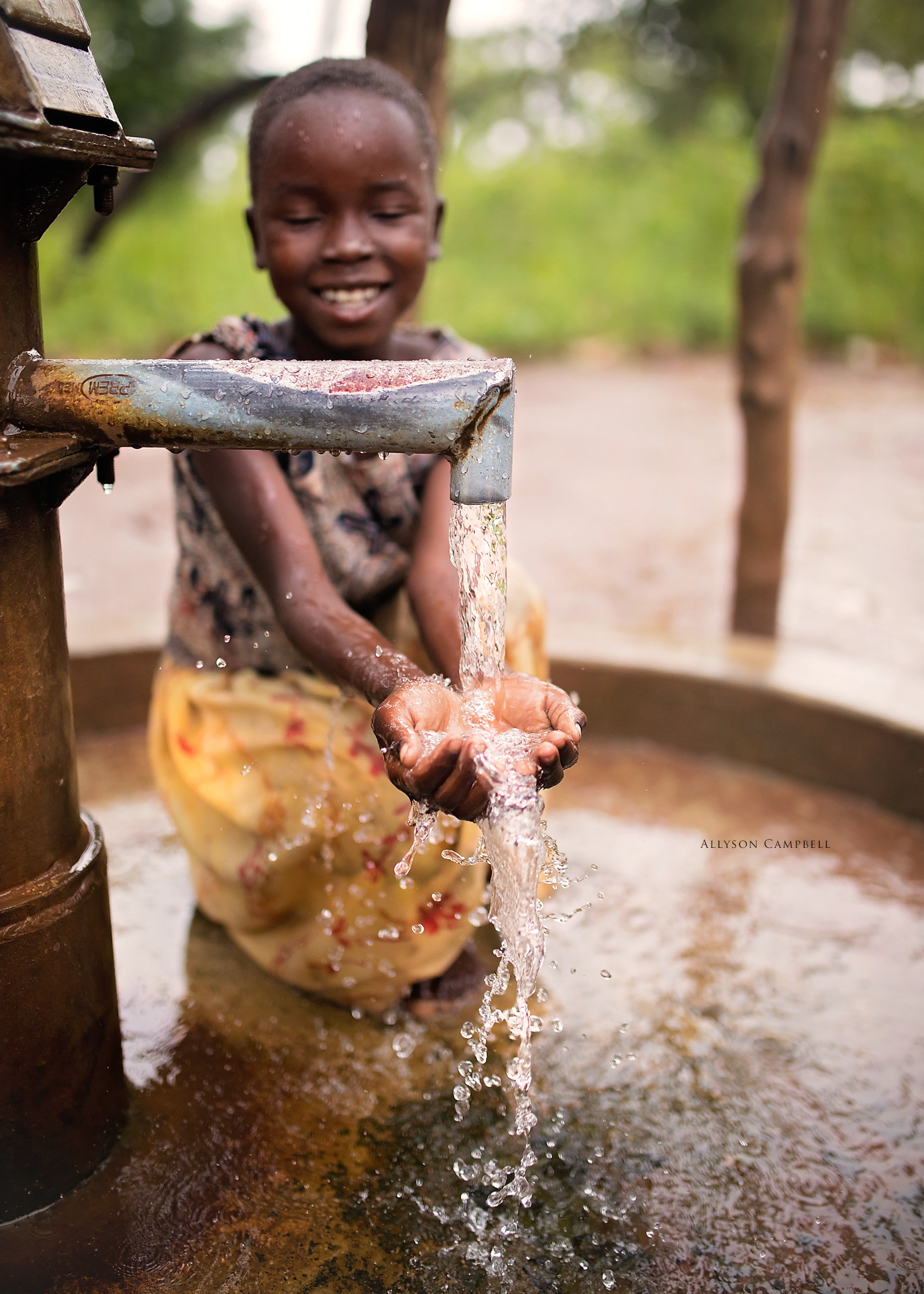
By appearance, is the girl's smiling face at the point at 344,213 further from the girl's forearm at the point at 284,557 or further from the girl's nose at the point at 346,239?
the girl's forearm at the point at 284,557

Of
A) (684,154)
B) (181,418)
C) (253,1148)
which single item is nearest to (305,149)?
(181,418)

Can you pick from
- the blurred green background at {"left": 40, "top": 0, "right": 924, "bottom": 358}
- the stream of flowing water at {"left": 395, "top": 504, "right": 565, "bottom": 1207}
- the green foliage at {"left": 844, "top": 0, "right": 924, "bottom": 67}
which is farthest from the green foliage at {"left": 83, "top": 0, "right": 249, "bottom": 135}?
the stream of flowing water at {"left": 395, "top": 504, "right": 565, "bottom": 1207}

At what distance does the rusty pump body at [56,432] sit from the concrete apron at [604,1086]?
0.79 feet

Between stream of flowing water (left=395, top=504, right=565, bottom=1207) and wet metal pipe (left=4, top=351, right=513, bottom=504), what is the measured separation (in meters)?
0.12

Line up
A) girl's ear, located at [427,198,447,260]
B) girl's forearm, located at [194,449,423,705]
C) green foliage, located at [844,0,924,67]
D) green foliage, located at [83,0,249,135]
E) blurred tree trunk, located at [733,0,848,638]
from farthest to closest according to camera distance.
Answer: green foliage, located at [844,0,924,67] → green foliage, located at [83,0,249,135] → blurred tree trunk, located at [733,0,848,638] → girl's ear, located at [427,198,447,260] → girl's forearm, located at [194,449,423,705]

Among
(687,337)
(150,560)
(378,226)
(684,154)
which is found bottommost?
(150,560)

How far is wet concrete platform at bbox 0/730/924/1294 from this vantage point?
4.52 feet

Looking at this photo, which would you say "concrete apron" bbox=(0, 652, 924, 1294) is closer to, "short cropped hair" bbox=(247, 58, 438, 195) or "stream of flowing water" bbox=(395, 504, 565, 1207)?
"stream of flowing water" bbox=(395, 504, 565, 1207)

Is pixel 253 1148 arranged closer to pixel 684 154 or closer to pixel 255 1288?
pixel 255 1288

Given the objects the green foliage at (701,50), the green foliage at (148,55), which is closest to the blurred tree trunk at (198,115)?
the green foliage at (148,55)

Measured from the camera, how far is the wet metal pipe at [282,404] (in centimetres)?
120

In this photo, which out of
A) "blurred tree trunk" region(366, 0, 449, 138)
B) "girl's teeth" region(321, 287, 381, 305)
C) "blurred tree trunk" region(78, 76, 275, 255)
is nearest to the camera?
"girl's teeth" region(321, 287, 381, 305)

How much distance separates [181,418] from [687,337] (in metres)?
9.66

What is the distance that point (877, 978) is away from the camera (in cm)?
200
